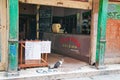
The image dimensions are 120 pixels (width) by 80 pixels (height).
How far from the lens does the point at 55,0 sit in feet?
21.8

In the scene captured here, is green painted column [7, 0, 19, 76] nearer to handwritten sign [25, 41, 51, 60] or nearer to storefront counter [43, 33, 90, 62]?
handwritten sign [25, 41, 51, 60]

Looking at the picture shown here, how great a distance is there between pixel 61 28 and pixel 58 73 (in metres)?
4.49

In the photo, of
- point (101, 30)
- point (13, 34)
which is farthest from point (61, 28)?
point (13, 34)

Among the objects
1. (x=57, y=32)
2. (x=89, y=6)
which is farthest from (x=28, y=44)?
(x=57, y=32)

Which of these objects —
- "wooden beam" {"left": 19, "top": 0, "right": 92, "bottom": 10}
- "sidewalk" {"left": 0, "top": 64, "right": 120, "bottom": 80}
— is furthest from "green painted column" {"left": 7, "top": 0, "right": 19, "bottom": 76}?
"wooden beam" {"left": 19, "top": 0, "right": 92, "bottom": 10}

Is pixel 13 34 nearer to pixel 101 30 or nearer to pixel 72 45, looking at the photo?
pixel 101 30

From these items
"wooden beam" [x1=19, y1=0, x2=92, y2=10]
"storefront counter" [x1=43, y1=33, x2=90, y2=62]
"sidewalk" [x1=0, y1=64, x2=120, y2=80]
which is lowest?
"sidewalk" [x1=0, y1=64, x2=120, y2=80]

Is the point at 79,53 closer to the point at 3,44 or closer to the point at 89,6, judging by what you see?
the point at 89,6

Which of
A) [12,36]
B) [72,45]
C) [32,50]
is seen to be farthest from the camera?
[72,45]

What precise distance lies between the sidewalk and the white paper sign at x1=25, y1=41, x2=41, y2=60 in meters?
0.41

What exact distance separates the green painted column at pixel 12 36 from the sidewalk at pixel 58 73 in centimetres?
28

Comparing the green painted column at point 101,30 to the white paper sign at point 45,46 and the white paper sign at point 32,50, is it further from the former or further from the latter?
the white paper sign at point 32,50

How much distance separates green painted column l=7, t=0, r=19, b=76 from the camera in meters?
5.61

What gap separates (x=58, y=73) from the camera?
620 centimetres
